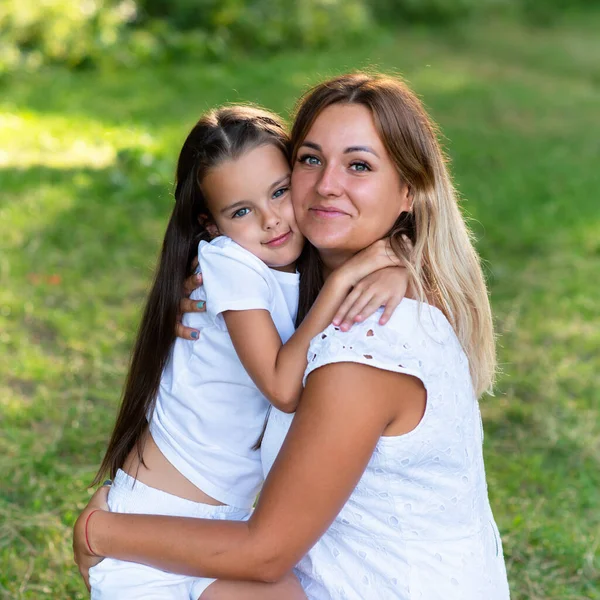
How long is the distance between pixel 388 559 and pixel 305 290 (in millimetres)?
749

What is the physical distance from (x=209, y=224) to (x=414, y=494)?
938 millimetres

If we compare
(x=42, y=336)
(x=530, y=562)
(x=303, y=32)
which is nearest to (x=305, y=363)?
(x=530, y=562)

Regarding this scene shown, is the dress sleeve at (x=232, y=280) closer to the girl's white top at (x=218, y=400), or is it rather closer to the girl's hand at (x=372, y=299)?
the girl's white top at (x=218, y=400)

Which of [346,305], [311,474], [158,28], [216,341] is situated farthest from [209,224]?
[158,28]

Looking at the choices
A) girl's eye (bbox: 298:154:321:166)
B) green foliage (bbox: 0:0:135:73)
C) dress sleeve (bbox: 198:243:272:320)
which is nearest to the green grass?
green foliage (bbox: 0:0:135:73)

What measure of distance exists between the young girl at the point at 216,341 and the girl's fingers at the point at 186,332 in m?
0.02

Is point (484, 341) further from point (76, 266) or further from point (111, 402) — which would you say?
point (76, 266)

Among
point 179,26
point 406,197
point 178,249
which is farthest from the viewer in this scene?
point 179,26

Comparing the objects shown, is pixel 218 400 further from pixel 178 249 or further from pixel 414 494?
pixel 414 494

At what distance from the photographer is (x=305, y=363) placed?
6.87 feet

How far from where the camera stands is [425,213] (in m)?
2.24

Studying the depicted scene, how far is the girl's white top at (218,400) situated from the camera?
7.64 feet

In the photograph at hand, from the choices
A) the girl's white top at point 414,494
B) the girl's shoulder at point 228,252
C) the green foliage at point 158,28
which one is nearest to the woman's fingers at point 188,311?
the girl's shoulder at point 228,252

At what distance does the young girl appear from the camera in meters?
2.19
